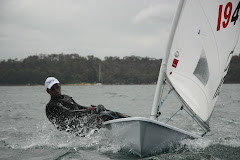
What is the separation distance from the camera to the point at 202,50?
12.8 ft

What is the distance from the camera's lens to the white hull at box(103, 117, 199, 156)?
3383 millimetres

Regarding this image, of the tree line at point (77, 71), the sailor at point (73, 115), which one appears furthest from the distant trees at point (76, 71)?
the sailor at point (73, 115)

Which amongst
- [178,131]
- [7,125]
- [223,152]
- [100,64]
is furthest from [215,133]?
[100,64]

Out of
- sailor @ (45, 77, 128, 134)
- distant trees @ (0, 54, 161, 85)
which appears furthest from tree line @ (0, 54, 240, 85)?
sailor @ (45, 77, 128, 134)

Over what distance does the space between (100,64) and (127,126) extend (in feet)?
237

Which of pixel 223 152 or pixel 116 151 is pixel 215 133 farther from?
pixel 116 151

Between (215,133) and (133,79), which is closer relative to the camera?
(215,133)

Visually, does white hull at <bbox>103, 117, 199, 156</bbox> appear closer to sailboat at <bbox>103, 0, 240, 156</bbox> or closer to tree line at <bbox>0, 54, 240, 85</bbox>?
sailboat at <bbox>103, 0, 240, 156</bbox>

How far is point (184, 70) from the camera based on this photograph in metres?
3.91

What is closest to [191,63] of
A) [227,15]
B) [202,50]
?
[202,50]

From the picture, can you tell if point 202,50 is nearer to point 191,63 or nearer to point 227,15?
point 191,63

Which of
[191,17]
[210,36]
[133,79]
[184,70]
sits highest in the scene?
[191,17]

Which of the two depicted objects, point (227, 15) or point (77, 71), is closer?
point (227, 15)

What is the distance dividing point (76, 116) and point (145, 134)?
134cm
